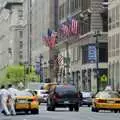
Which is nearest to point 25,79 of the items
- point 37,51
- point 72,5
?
point 37,51

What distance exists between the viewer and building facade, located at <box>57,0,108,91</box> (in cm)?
9969

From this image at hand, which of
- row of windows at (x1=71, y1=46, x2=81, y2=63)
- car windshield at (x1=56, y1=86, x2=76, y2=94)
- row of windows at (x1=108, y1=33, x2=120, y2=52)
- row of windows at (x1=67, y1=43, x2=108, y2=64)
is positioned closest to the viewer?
car windshield at (x1=56, y1=86, x2=76, y2=94)

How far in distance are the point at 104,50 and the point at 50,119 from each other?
217 feet

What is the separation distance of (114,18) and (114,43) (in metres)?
→ 3.32

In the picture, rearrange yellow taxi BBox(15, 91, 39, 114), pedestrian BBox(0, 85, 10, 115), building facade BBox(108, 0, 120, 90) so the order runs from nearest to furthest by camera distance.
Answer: pedestrian BBox(0, 85, 10, 115) → yellow taxi BBox(15, 91, 39, 114) → building facade BBox(108, 0, 120, 90)

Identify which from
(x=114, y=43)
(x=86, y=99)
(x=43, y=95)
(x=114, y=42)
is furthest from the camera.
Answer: (x=114, y=43)

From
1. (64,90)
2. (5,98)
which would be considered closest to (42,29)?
(64,90)

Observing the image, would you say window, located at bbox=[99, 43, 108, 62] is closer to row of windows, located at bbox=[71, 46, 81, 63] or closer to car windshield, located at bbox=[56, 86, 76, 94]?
row of windows, located at bbox=[71, 46, 81, 63]

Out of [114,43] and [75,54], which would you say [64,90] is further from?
[75,54]

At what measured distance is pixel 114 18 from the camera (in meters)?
91.2

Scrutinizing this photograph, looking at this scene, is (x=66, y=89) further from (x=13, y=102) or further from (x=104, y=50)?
(x=104, y=50)

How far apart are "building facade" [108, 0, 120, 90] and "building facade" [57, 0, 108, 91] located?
227 centimetres

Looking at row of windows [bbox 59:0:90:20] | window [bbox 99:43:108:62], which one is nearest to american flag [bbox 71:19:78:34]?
window [bbox 99:43:108:62]

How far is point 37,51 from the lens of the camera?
15150 centimetres
